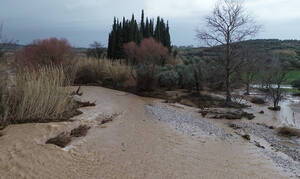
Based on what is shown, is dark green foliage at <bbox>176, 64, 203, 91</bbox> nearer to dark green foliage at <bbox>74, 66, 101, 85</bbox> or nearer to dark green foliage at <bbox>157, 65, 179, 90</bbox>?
dark green foliage at <bbox>157, 65, 179, 90</bbox>

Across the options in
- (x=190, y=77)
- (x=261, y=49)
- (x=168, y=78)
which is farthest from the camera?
(x=261, y=49)

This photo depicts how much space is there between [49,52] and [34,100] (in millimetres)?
6377

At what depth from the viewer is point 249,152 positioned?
4109 millimetres

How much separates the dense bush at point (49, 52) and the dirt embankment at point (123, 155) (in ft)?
19.9

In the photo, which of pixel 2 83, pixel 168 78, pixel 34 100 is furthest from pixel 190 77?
pixel 2 83

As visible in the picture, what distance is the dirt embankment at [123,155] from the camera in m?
2.88

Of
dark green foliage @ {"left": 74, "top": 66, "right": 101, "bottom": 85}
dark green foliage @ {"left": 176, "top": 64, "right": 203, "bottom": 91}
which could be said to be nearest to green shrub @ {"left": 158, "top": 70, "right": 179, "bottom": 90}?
dark green foliage @ {"left": 176, "top": 64, "right": 203, "bottom": 91}

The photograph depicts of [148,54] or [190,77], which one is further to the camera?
[148,54]

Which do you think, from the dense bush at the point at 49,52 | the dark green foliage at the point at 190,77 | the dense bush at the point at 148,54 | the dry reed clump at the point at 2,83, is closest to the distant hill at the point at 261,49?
the dark green foliage at the point at 190,77

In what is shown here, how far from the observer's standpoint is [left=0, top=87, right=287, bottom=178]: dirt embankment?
2.88 metres

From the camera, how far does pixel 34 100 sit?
4.34 m

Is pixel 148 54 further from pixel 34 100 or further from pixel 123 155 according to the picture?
pixel 123 155

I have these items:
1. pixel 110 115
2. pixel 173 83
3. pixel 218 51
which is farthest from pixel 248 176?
pixel 173 83

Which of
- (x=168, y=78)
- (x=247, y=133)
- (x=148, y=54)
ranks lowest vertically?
(x=247, y=133)
